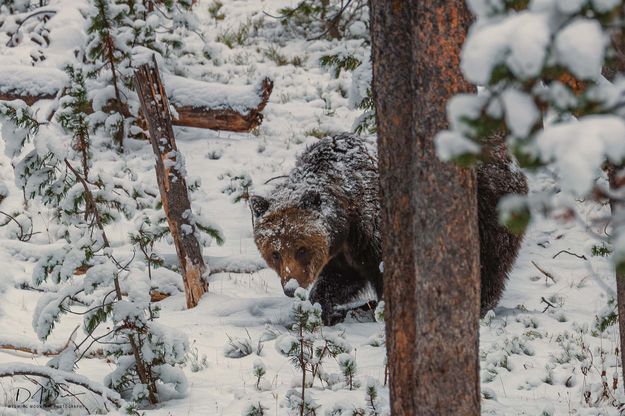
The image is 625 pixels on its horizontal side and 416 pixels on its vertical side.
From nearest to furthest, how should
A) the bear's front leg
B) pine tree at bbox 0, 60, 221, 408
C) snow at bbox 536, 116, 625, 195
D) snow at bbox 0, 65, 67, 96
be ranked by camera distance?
snow at bbox 536, 116, 625, 195 → pine tree at bbox 0, 60, 221, 408 → the bear's front leg → snow at bbox 0, 65, 67, 96

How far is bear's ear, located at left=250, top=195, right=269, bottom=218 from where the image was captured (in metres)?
6.80

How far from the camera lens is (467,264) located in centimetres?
246

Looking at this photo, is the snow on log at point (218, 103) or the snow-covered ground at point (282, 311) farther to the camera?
the snow on log at point (218, 103)

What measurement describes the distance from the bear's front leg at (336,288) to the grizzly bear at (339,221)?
0.01m

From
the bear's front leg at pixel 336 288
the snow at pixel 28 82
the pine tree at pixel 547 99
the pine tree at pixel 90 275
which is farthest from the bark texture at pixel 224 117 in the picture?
the pine tree at pixel 547 99

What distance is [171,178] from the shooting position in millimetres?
6996

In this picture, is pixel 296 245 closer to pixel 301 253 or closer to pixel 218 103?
pixel 301 253

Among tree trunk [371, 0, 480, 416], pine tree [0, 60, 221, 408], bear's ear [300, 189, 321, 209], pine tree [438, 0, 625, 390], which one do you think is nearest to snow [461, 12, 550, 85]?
pine tree [438, 0, 625, 390]

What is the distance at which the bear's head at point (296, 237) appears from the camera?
21.8ft

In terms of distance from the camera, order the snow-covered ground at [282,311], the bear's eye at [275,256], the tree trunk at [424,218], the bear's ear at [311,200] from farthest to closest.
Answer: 1. the bear's eye at [275,256]
2. the bear's ear at [311,200]
3. the snow-covered ground at [282,311]
4. the tree trunk at [424,218]

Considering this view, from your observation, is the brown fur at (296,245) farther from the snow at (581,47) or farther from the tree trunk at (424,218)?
the snow at (581,47)

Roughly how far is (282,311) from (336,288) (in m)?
0.64

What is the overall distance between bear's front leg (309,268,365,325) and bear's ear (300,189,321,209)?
1014 millimetres

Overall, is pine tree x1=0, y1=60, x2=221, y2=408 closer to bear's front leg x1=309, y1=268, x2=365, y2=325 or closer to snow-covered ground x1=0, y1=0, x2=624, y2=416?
snow-covered ground x1=0, y1=0, x2=624, y2=416
